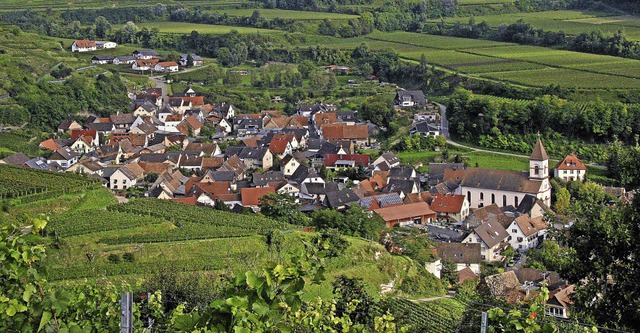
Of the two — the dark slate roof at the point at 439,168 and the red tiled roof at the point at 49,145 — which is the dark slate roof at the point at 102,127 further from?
the dark slate roof at the point at 439,168

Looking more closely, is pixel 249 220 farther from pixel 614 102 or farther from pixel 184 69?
pixel 184 69

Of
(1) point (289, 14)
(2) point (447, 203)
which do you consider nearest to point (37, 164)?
(2) point (447, 203)

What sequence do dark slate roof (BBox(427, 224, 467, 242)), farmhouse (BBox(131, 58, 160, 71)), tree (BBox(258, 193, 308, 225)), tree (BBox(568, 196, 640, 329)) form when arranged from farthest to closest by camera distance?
farmhouse (BBox(131, 58, 160, 71))
dark slate roof (BBox(427, 224, 467, 242))
tree (BBox(258, 193, 308, 225))
tree (BBox(568, 196, 640, 329))

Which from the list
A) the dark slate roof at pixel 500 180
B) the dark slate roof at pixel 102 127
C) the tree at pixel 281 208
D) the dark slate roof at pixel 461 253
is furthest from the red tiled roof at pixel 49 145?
the dark slate roof at pixel 461 253

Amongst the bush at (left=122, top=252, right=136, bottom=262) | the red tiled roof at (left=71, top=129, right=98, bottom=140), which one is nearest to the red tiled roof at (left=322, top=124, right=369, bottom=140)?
the red tiled roof at (left=71, top=129, right=98, bottom=140)

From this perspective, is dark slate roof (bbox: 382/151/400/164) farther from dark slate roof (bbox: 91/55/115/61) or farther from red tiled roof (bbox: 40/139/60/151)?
dark slate roof (bbox: 91/55/115/61)

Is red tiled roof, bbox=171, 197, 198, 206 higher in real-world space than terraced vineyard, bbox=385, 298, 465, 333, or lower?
lower

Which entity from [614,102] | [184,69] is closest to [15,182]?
[614,102]
